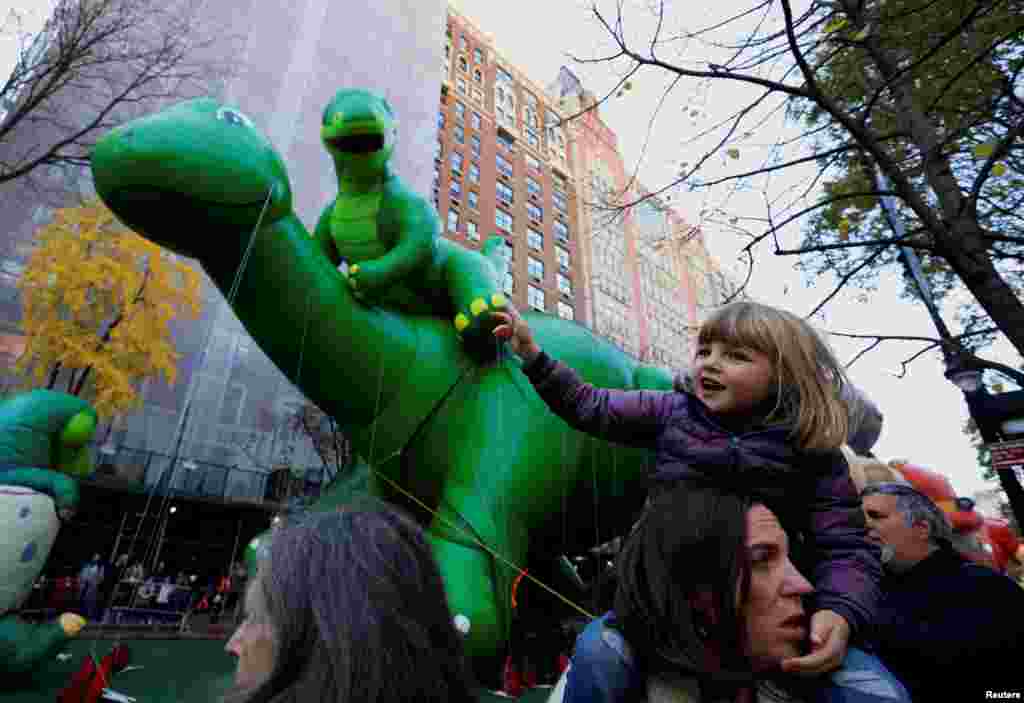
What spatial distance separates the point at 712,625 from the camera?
984mm

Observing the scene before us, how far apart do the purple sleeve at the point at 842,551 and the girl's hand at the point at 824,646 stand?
3 centimetres

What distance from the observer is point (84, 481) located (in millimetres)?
11203

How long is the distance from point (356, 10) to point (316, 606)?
748 inches

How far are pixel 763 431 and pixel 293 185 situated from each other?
45.9 ft

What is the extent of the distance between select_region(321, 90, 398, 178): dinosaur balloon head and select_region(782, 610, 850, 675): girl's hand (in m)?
3.10

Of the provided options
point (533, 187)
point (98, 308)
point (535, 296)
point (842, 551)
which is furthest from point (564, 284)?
point (842, 551)

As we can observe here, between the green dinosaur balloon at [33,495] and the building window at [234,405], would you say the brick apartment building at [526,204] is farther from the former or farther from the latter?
the green dinosaur balloon at [33,495]

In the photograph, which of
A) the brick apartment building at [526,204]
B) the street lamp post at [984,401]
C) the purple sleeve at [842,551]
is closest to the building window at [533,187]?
the brick apartment building at [526,204]

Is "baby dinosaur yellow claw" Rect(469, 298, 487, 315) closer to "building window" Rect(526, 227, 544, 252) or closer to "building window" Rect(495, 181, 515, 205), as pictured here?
"building window" Rect(526, 227, 544, 252)

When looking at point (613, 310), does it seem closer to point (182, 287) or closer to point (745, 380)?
point (182, 287)

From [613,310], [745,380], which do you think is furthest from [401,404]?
[613,310]

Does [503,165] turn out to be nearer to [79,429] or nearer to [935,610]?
[79,429]

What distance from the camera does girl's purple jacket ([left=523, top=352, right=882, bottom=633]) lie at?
1112mm

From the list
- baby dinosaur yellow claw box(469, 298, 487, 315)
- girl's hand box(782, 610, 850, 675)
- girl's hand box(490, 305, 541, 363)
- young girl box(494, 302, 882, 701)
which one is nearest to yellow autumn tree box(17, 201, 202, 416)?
baby dinosaur yellow claw box(469, 298, 487, 315)
